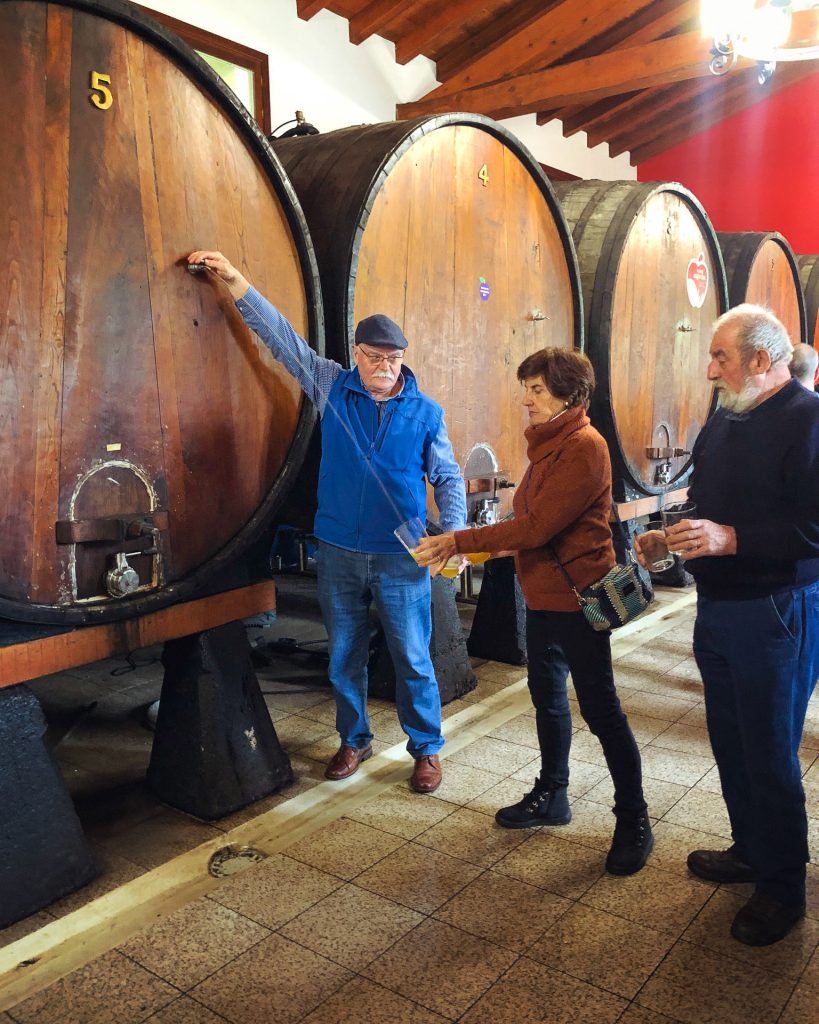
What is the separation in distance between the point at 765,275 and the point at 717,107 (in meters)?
6.23

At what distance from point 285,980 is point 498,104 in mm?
7527

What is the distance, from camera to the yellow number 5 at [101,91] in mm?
2090

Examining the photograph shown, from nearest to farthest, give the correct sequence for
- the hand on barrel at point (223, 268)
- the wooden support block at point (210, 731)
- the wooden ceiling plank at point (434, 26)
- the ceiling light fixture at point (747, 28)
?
the hand on barrel at point (223, 268)
the wooden support block at point (210, 731)
the ceiling light fixture at point (747, 28)
the wooden ceiling plank at point (434, 26)

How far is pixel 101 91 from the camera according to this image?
6.91 ft

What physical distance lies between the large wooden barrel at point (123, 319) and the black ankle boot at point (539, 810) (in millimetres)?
1123

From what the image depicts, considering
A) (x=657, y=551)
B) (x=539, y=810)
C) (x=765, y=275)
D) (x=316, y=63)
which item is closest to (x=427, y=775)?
(x=539, y=810)

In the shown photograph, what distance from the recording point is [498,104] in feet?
25.8

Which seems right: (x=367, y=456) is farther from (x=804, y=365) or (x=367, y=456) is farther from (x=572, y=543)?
(x=804, y=365)

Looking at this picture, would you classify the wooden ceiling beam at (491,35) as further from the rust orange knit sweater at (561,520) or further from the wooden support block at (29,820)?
the wooden support block at (29,820)

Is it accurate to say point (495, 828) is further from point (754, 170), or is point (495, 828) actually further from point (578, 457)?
point (754, 170)

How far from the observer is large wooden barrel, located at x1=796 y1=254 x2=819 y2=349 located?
22.8ft

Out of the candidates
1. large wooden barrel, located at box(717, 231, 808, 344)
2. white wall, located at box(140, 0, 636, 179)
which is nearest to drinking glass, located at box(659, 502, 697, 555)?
large wooden barrel, located at box(717, 231, 808, 344)

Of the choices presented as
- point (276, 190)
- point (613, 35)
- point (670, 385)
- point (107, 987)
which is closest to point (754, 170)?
point (613, 35)

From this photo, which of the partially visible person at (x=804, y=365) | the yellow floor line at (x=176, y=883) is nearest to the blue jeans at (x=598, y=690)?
the yellow floor line at (x=176, y=883)
